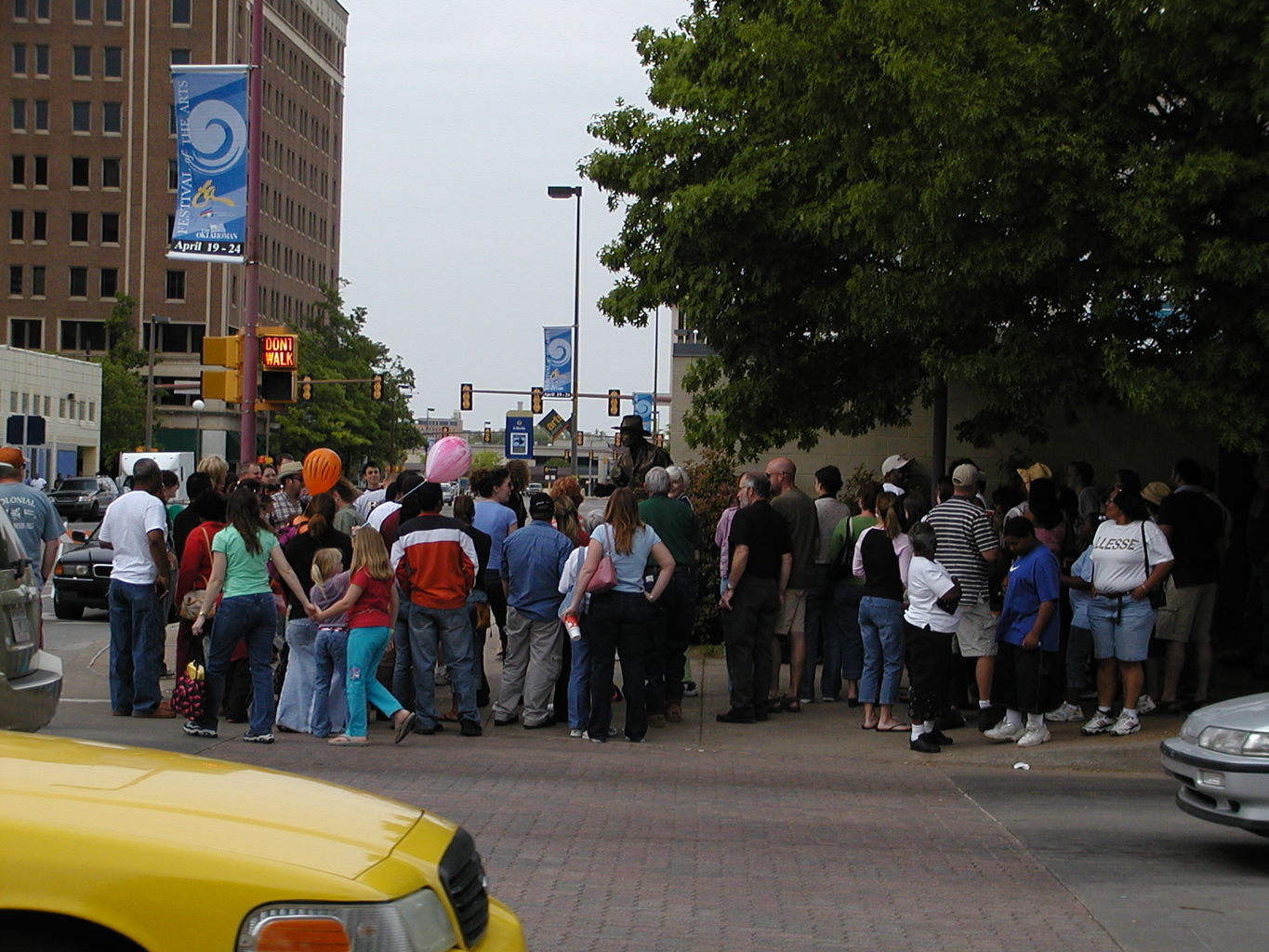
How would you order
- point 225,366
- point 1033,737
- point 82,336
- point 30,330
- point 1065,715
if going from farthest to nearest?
point 82,336 → point 30,330 → point 225,366 → point 1065,715 → point 1033,737

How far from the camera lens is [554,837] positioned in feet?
27.1

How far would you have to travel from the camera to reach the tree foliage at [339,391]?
83188mm

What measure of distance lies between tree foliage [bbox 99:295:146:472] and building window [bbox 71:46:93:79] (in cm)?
1755

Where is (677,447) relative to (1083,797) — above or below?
above

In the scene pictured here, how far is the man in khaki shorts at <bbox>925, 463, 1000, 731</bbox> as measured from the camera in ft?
38.5

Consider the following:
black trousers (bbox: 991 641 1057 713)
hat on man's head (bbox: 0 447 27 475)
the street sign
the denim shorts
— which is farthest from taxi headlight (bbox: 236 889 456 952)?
the street sign

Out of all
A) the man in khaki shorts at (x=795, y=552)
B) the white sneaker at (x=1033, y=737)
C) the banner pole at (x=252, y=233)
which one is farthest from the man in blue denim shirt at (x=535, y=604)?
the banner pole at (x=252, y=233)

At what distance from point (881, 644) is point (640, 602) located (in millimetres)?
2167

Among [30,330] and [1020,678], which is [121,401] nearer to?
[30,330]

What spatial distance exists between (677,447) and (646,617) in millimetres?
16005

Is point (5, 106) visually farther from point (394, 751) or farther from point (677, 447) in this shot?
point (394, 751)

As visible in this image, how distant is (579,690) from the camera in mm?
12086

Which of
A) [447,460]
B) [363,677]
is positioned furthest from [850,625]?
[363,677]

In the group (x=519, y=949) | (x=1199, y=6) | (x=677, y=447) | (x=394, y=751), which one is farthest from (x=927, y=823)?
(x=677, y=447)
